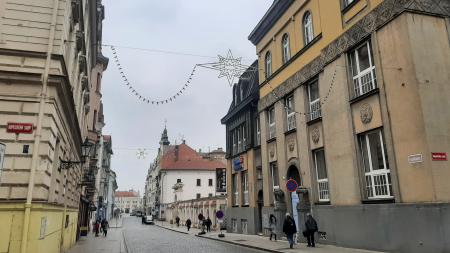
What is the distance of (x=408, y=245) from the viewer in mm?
11062

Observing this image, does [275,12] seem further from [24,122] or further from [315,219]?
[24,122]

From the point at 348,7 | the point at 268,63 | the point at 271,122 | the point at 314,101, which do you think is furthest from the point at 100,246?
the point at 348,7

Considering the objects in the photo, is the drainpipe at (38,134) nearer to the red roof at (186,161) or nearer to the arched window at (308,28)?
the arched window at (308,28)

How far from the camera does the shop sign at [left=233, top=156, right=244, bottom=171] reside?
27.4 metres

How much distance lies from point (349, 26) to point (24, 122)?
12.5 metres

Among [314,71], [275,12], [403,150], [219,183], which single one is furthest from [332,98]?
[219,183]

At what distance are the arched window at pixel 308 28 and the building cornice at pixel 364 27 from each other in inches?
64.7

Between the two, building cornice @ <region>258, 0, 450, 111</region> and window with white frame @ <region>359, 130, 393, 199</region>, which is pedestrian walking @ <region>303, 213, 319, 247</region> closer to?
window with white frame @ <region>359, 130, 393, 199</region>

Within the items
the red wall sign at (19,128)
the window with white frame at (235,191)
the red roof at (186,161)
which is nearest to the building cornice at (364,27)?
the window with white frame at (235,191)

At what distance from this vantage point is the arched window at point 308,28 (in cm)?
1855

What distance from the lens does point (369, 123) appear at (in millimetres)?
13430

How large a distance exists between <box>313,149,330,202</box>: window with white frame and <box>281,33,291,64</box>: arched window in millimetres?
6608

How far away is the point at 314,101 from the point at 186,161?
6697 cm

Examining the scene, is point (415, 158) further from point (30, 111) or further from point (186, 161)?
point (186, 161)
